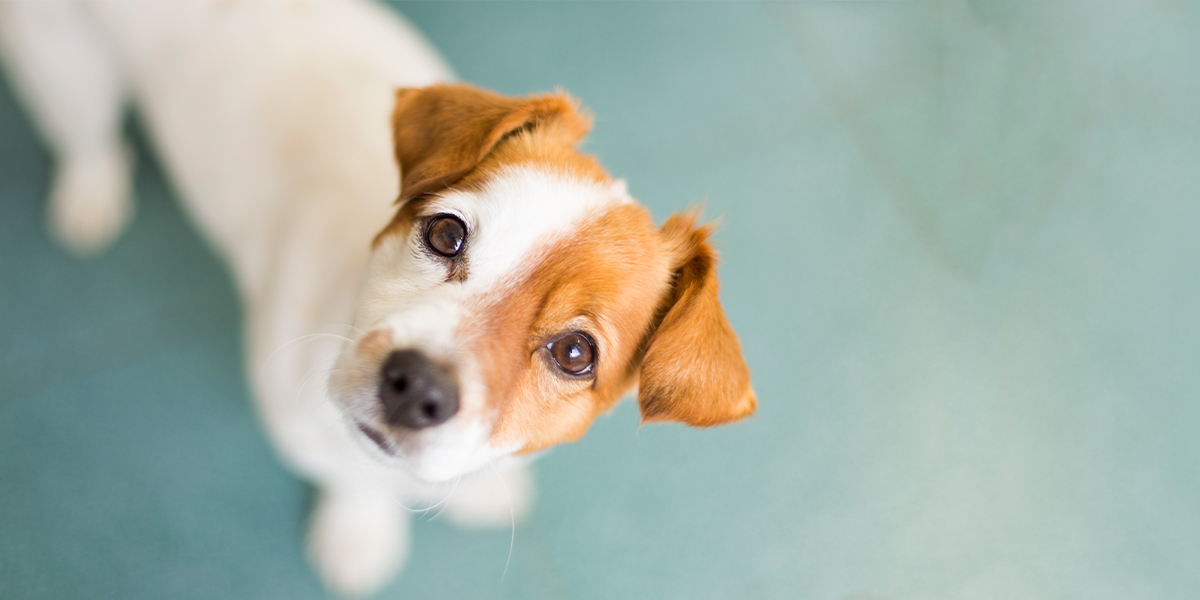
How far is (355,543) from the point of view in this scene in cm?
266

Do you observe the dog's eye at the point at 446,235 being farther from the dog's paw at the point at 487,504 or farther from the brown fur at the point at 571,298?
the dog's paw at the point at 487,504

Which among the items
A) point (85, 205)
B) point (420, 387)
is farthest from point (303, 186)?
point (85, 205)

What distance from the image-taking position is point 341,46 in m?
2.47

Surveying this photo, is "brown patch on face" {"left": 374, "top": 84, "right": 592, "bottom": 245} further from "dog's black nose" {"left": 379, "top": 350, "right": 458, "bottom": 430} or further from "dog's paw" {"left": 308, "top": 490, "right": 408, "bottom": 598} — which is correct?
"dog's paw" {"left": 308, "top": 490, "right": 408, "bottom": 598}

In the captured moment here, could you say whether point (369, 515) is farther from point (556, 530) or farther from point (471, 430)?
point (471, 430)

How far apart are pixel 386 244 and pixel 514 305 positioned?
0.42 meters

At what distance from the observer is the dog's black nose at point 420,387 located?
1471 mm

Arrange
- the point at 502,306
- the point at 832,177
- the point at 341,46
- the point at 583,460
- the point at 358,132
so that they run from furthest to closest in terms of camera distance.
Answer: the point at 832,177 → the point at 583,460 → the point at 341,46 → the point at 358,132 → the point at 502,306

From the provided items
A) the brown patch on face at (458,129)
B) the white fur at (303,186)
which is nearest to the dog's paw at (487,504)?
the white fur at (303,186)

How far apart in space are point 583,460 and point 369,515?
868 millimetres

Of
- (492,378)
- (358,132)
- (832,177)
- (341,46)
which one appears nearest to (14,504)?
(358,132)

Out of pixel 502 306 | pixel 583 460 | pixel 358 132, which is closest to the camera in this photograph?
pixel 502 306

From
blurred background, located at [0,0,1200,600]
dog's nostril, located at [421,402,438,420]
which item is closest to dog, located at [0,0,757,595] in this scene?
dog's nostril, located at [421,402,438,420]

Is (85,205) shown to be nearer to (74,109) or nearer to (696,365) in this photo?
(74,109)
